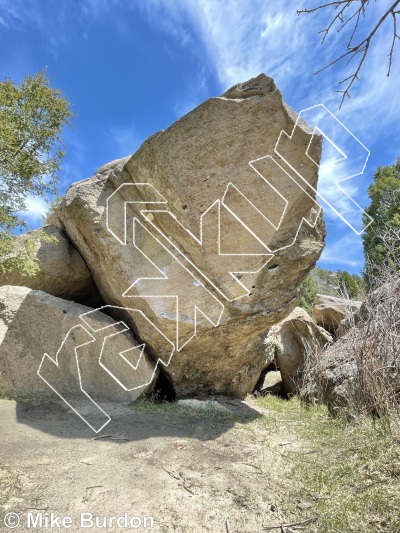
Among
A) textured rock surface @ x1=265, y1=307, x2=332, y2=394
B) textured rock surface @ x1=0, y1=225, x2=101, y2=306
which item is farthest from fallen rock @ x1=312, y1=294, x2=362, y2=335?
textured rock surface @ x1=0, y1=225, x2=101, y2=306

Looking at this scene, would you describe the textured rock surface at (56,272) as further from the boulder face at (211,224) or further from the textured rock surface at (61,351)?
the boulder face at (211,224)

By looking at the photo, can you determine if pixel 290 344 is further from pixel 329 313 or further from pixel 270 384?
pixel 329 313

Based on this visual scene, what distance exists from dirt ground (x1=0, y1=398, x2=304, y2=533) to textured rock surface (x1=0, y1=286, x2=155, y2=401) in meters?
0.46

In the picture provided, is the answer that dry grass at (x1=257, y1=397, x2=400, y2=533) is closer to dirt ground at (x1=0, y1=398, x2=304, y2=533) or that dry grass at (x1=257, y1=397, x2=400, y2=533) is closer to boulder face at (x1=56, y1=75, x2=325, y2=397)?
dirt ground at (x1=0, y1=398, x2=304, y2=533)

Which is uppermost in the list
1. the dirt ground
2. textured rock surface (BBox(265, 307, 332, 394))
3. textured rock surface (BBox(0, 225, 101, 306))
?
textured rock surface (BBox(0, 225, 101, 306))

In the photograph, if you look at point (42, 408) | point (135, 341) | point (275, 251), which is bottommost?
point (42, 408)

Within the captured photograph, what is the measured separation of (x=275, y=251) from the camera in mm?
5172

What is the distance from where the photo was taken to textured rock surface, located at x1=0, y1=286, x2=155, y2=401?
5.25 m

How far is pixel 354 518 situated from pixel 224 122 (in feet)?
14.5

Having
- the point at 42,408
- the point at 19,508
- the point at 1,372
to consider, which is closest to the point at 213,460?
the point at 19,508

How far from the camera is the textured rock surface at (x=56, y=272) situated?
21.1ft

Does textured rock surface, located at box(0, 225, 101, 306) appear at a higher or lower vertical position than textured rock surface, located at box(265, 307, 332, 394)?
higher

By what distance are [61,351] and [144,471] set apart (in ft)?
9.21

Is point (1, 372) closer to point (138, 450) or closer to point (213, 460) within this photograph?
point (138, 450)
